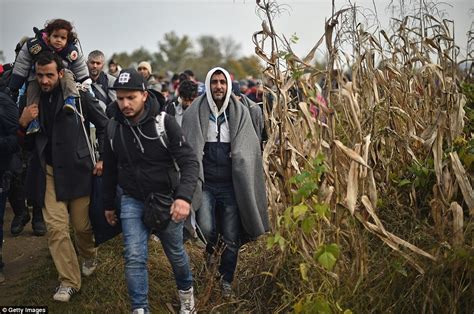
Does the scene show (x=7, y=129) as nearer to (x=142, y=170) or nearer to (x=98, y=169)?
(x=98, y=169)

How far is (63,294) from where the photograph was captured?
4641 mm

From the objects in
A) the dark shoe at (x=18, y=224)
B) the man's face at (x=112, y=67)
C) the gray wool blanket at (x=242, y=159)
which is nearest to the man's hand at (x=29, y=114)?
the gray wool blanket at (x=242, y=159)

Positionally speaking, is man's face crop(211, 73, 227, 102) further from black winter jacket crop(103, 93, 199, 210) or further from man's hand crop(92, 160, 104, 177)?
man's hand crop(92, 160, 104, 177)

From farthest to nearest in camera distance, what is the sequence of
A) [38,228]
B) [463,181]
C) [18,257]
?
1. [38,228]
2. [18,257]
3. [463,181]

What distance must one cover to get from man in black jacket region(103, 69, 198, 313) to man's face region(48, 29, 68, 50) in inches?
50.6

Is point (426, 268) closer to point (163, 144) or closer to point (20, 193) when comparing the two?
point (163, 144)

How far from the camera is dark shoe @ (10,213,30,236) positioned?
21.8 feet

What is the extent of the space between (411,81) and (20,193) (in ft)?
14.9

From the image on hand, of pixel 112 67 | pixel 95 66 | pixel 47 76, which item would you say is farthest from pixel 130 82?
pixel 112 67

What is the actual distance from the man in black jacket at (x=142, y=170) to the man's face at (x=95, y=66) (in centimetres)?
321

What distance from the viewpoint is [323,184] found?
3.98 meters

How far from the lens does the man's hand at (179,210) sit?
12.9 feet

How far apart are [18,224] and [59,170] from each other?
248cm

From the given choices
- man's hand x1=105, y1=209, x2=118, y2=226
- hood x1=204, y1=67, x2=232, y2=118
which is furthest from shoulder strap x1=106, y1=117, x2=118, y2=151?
hood x1=204, y1=67, x2=232, y2=118
